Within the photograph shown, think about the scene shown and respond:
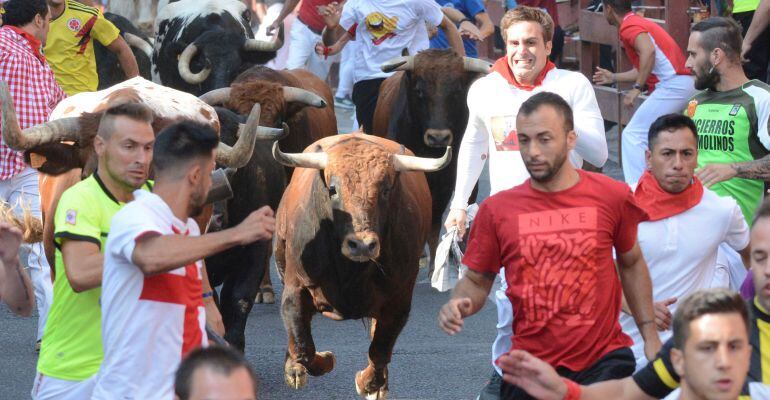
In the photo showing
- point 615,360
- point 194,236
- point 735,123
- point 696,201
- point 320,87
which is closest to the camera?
point 194,236

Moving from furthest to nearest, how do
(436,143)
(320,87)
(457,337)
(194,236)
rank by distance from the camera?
(320,87) < (436,143) < (457,337) < (194,236)

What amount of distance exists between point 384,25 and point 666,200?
682cm

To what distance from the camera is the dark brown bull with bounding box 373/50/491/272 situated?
11.9 metres

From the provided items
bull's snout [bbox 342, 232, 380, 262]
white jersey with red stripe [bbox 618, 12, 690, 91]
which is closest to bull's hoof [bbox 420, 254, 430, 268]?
white jersey with red stripe [bbox 618, 12, 690, 91]

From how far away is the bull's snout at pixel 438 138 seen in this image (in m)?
11.7

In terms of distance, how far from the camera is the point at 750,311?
15.1ft

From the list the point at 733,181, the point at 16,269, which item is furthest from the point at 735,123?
the point at 16,269

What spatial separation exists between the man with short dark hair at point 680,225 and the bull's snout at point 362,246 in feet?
6.34

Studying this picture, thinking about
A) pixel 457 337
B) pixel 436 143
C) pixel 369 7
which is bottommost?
pixel 457 337

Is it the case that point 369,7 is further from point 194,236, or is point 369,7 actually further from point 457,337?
point 194,236

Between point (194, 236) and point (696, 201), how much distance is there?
7.97 ft

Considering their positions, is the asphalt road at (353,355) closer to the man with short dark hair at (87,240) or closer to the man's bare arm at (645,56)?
the man's bare arm at (645,56)

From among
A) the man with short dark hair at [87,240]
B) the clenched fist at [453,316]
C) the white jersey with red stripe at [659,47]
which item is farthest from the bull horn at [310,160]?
the white jersey with red stripe at [659,47]

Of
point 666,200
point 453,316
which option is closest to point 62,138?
point 453,316
